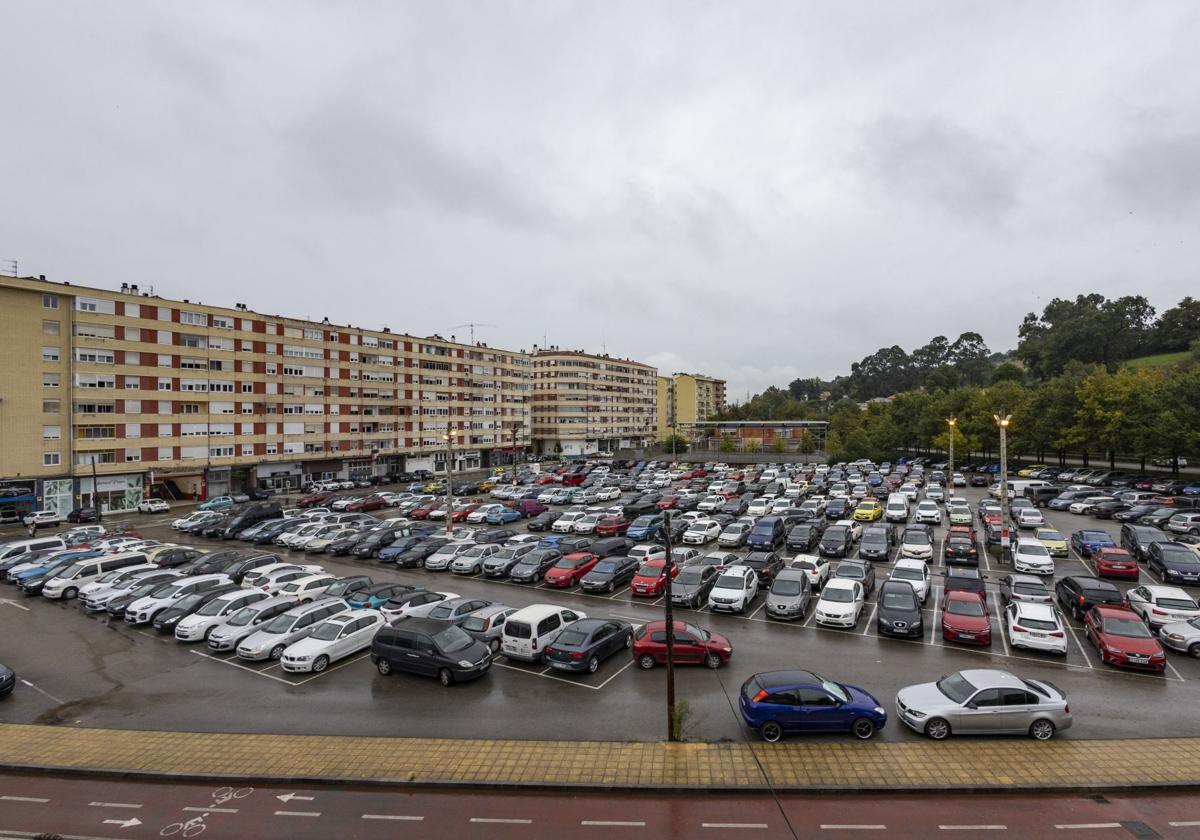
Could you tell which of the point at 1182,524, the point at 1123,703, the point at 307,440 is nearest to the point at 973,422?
the point at 1182,524

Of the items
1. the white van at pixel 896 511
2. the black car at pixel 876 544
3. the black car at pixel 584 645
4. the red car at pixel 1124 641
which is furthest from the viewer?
the white van at pixel 896 511

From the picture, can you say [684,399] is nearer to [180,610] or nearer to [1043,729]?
[180,610]

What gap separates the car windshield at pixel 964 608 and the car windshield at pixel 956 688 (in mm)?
6281

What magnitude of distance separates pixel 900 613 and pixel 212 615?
2384 cm

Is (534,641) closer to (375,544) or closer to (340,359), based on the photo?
(375,544)

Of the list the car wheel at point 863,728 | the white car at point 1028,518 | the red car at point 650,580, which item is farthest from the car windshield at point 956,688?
the white car at point 1028,518

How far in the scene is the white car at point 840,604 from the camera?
20719 mm

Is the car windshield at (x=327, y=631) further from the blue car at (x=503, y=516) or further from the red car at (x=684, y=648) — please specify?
the blue car at (x=503, y=516)

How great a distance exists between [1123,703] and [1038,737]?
3.89 metres

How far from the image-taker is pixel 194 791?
11.9 m

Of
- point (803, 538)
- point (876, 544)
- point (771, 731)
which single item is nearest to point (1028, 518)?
point (876, 544)

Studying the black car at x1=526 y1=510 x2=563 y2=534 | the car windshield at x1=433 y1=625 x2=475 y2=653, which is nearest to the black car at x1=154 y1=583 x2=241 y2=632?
the car windshield at x1=433 y1=625 x2=475 y2=653

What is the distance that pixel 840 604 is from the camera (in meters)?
21.2

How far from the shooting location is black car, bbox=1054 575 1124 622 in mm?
21312
